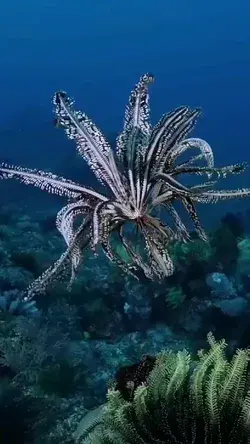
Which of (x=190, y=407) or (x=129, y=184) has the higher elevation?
(x=129, y=184)

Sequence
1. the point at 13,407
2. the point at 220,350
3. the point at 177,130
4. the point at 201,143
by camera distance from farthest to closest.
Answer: the point at 13,407, the point at 201,143, the point at 177,130, the point at 220,350

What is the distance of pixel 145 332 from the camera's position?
9953mm

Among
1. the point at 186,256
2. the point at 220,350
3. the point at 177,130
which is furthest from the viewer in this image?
the point at 186,256

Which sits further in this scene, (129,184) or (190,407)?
(129,184)

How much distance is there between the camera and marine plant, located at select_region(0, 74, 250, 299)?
393cm

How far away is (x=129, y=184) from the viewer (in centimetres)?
394

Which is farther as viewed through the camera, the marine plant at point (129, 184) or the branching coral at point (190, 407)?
the marine plant at point (129, 184)

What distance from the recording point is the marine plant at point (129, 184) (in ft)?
12.9

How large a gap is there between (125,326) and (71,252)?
6331 mm

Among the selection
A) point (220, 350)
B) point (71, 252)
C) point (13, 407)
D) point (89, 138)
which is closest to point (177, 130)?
point (89, 138)

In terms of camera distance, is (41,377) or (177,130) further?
(41,377)

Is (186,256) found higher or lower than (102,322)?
higher

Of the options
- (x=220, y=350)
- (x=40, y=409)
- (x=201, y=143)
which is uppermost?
(x=201, y=143)

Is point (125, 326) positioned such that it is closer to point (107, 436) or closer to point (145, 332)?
point (145, 332)
